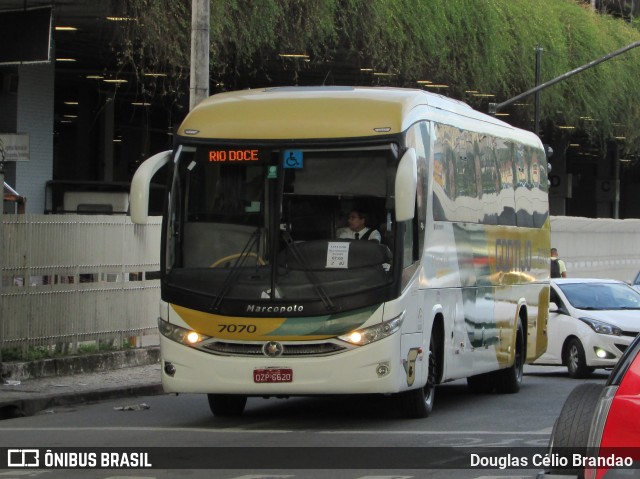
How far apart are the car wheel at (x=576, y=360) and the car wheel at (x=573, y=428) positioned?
1443 cm

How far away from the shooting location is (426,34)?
110ft

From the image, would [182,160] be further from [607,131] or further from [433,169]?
[607,131]

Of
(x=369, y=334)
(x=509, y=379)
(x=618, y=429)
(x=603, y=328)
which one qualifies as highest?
(x=618, y=429)

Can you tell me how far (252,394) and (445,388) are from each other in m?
7.17

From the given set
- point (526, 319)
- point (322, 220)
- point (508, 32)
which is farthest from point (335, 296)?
point (508, 32)

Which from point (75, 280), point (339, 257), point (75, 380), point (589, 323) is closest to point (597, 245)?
point (589, 323)

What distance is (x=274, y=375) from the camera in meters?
13.3

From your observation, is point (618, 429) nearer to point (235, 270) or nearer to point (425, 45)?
point (235, 270)

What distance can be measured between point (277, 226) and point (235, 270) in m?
0.63

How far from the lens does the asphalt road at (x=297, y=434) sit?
10.8 meters

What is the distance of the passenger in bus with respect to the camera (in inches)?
538

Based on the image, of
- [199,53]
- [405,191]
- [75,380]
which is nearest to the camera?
[405,191]

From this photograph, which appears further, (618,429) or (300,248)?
(300,248)

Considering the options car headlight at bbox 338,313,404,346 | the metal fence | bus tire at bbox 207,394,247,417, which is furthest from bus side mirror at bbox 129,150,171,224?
the metal fence
